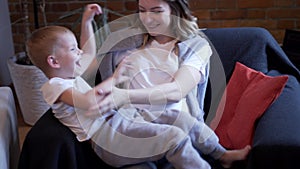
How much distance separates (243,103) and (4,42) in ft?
6.96

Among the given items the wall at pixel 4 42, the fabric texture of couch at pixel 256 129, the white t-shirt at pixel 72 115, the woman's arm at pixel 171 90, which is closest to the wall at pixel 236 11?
the wall at pixel 4 42

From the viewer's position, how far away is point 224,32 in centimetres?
207

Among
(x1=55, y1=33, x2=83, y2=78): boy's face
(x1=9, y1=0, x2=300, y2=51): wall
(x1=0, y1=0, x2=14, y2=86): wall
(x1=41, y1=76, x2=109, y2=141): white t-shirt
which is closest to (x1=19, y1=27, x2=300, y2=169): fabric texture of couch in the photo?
(x1=41, y1=76, x2=109, y2=141): white t-shirt

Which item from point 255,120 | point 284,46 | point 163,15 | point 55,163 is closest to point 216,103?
point 255,120

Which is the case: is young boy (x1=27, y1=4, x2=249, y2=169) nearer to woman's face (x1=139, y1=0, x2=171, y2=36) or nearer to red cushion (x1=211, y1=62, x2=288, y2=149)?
red cushion (x1=211, y1=62, x2=288, y2=149)

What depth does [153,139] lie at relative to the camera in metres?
1.50

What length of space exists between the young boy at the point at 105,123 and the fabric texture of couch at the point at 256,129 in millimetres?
58

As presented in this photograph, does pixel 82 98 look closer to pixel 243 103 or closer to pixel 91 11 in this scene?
pixel 91 11

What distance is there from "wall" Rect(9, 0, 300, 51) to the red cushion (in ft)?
4.46

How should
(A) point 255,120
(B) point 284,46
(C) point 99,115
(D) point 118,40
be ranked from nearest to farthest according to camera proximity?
(C) point 99,115
(A) point 255,120
(D) point 118,40
(B) point 284,46

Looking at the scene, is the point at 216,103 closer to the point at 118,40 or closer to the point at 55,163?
the point at 118,40

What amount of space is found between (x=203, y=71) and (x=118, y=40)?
1.32 feet

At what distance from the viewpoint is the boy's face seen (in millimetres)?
1545

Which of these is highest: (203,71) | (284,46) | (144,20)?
(144,20)
